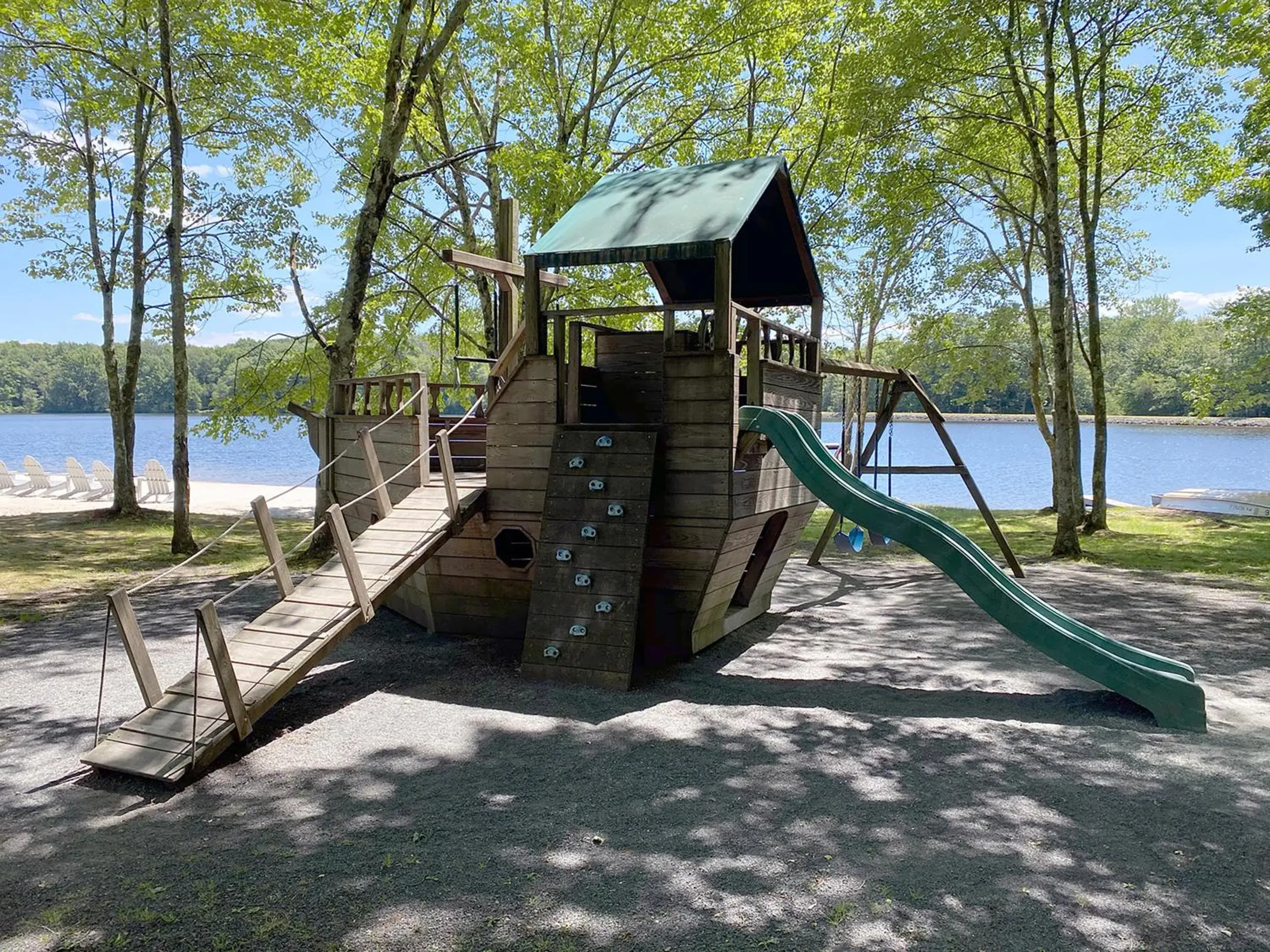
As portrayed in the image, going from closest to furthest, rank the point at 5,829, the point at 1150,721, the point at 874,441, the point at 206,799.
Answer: the point at 5,829 < the point at 206,799 < the point at 1150,721 < the point at 874,441

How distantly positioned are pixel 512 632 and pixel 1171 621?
23.8ft

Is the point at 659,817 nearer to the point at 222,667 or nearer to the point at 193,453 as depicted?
the point at 222,667

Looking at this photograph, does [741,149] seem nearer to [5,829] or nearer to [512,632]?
[512,632]

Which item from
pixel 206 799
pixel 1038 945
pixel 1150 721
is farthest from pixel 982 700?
pixel 206 799

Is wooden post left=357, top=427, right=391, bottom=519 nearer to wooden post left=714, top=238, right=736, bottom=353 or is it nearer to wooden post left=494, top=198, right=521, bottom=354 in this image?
wooden post left=494, top=198, right=521, bottom=354

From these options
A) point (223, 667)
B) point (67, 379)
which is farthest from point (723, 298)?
point (67, 379)

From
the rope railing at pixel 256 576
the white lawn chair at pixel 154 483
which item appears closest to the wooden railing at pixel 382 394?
the rope railing at pixel 256 576

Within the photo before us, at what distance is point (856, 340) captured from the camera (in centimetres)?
2964

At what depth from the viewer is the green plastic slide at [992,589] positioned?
5.96m

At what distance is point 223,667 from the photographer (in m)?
5.03

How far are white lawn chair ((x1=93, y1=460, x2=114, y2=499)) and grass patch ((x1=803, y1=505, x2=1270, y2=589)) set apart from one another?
60.2 feet

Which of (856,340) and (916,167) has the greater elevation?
(916,167)

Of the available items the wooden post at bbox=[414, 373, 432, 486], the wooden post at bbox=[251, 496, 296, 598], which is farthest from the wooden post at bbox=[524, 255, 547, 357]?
the wooden post at bbox=[251, 496, 296, 598]

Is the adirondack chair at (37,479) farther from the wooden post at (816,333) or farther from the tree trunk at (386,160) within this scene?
the wooden post at (816,333)
